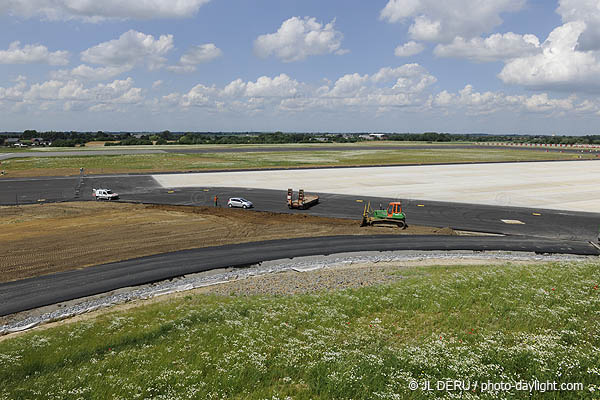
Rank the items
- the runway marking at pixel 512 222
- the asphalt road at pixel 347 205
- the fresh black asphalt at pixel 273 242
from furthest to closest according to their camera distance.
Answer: the runway marking at pixel 512 222 < the asphalt road at pixel 347 205 < the fresh black asphalt at pixel 273 242

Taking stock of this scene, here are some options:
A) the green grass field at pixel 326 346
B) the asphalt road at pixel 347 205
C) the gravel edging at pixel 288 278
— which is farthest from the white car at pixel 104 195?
the green grass field at pixel 326 346

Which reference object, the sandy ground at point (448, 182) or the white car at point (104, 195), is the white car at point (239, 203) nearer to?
the sandy ground at point (448, 182)

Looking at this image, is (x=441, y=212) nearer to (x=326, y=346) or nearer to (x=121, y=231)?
(x=326, y=346)

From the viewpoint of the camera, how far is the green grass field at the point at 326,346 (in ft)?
38.4

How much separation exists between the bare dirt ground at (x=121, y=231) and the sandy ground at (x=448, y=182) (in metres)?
21.5

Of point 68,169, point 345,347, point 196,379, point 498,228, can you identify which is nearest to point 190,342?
point 196,379

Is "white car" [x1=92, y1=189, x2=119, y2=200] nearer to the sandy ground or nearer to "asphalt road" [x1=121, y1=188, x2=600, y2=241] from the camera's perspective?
"asphalt road" [x1=121, y1=188, x2=600, y2=241]

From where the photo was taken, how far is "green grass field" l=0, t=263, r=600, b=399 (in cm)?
1171

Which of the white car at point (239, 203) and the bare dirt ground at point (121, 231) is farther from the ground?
the white car at point (239, 203)

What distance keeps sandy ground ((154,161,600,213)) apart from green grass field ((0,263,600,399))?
41.8m

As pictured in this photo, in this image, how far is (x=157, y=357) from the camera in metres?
13.7

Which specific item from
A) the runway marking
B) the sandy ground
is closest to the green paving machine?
the runway marking

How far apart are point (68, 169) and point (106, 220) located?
64798mm

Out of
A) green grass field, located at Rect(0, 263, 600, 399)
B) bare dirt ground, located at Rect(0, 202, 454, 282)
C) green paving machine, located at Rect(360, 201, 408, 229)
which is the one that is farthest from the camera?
green paving machine, located at Rect(360, 201, 408, 229)
